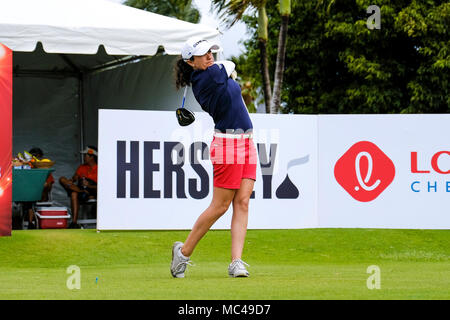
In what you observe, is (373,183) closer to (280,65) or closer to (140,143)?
(140,143)

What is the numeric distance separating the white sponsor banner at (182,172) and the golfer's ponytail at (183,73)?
4135 millimetres

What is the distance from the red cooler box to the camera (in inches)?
496

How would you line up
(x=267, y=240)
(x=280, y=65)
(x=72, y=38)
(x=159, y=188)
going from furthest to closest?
1. (x=280, y=65)
2. (x=72, y=38)
3. (x=159, y=188)
4. (x=267, y=240)

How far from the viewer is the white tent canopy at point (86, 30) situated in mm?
11422

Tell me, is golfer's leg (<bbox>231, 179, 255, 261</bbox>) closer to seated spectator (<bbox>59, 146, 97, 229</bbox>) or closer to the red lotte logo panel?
the red lotte logo panel

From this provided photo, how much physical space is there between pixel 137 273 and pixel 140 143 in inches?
151

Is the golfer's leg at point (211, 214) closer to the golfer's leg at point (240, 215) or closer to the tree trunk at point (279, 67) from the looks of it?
the golfer's leg at point (240, 215)

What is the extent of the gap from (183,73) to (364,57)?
856 inches

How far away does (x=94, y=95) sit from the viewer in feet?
54.9

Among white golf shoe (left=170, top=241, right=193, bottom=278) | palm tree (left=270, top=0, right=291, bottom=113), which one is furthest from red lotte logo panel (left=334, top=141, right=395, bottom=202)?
palm tree (left=270, top=0, right=291, bottom=113)

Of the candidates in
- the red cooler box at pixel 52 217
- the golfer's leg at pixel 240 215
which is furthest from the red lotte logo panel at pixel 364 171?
the golfer's leg at pixel 240 215

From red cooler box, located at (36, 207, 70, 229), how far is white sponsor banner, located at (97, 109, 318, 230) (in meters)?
2.45

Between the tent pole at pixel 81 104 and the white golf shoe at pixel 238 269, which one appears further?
the tent pole at pixel 81 104
